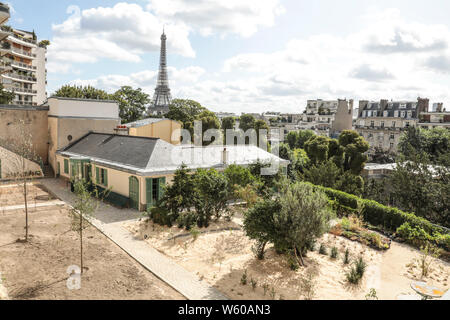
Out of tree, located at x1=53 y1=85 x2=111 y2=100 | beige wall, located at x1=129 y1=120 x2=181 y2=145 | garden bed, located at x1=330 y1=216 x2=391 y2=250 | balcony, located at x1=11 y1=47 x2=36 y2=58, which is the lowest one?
garden bed, located at x1=330 y1=216 x2=391 y2=250

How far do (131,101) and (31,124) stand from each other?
108 ft

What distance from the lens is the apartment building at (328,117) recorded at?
7294cm

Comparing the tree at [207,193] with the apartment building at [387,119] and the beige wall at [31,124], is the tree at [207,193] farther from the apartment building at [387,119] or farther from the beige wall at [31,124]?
the apartment building at [387,119]

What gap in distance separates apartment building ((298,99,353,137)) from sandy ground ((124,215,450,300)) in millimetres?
59487

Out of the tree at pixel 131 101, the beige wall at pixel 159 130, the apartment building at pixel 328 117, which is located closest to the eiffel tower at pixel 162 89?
the tree at pixel 131 101

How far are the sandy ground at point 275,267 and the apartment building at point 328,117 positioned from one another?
59487mm

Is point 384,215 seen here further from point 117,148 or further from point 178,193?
point 117,148

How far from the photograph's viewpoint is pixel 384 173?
33.3 meters

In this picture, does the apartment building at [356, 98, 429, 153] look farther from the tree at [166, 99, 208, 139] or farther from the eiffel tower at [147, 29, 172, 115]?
the eiffel tower at [147, 29, 172, 115]

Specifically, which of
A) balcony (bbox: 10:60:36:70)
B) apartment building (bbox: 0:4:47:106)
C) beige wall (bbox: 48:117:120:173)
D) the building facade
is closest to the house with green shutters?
beige wall (bbox: 48:117:120:173)

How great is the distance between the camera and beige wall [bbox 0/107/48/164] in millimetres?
28375

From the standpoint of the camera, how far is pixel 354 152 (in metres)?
34.1

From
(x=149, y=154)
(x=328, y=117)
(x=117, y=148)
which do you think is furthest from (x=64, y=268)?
(x=328, y=117)
